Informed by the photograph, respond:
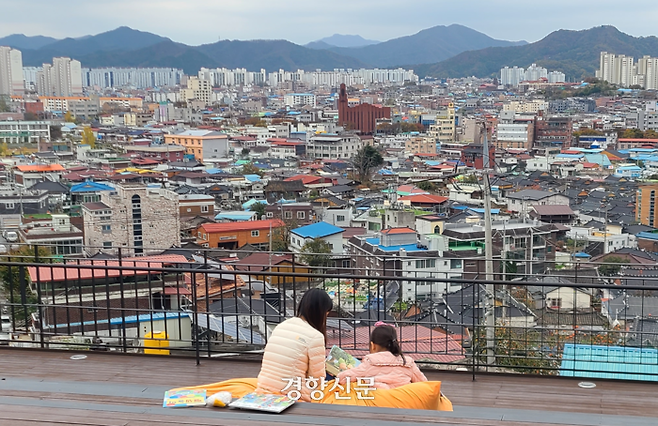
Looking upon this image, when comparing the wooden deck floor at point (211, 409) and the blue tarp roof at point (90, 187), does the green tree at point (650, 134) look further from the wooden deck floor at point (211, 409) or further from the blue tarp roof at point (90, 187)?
the wooden deck floor at point (211, 409)

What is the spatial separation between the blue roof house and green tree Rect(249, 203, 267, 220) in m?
2.90

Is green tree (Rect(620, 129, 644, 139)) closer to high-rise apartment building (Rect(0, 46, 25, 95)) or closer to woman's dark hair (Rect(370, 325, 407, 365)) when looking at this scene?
woman's dark hair (Rect(370, 325, 407, 365))

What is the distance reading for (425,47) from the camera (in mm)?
110562

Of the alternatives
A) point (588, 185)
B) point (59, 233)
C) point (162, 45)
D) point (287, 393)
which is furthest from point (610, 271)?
point (162, 45)

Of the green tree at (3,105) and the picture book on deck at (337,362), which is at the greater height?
the green tree at (3,105)

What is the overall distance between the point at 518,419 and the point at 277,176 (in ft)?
53.0

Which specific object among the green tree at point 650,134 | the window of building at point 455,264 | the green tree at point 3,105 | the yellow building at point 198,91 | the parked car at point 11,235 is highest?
the yellow building at point 198,91

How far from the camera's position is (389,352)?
135 centimetres

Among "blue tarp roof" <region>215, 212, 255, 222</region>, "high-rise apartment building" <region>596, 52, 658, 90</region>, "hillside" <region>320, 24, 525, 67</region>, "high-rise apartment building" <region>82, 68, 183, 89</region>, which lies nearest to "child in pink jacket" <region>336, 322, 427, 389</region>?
"blue tarp roof" <region>215, 212, 255, 222</region>

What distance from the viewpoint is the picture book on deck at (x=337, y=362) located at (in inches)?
55.9

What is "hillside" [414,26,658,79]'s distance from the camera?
64.3 metres

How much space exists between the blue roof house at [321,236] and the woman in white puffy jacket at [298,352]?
777 centimetres

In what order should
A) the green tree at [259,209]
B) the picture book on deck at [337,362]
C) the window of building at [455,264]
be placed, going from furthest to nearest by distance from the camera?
1. the green tree at [259,209]
2. the window of building at [455,264]
3. the picture book on deck at [337,362]

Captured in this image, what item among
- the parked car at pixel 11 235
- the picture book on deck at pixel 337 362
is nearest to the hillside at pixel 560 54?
the parked car at pixel 11 235
